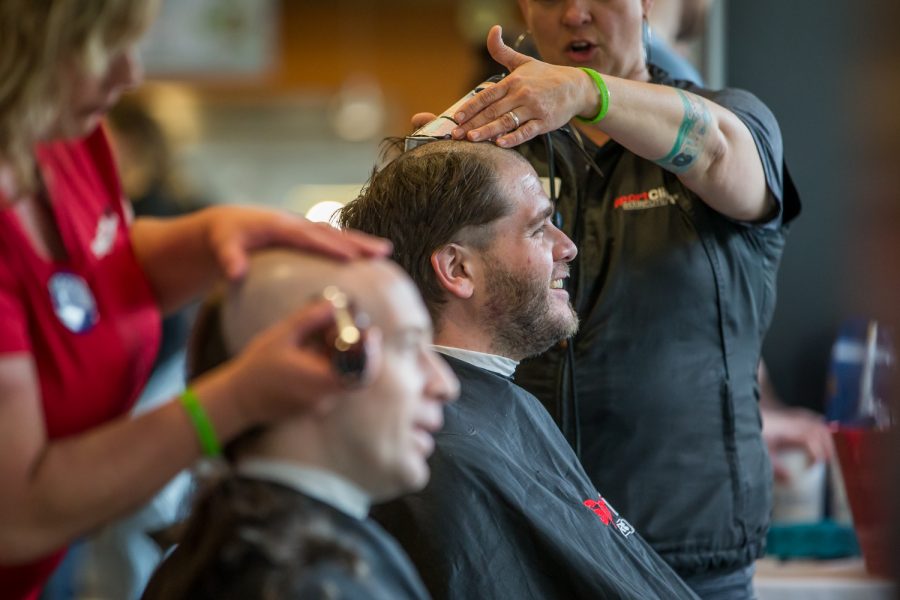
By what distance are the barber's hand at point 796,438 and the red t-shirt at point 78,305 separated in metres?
2.10

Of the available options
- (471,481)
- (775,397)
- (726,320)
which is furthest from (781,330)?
(471,481)

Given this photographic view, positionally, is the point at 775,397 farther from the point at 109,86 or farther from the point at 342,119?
the point at 342,119

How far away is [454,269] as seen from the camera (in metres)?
1.89

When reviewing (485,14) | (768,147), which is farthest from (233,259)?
(485,14)

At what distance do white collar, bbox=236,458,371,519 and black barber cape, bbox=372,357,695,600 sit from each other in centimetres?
48

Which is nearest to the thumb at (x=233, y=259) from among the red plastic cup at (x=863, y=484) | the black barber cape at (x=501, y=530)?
the black barber cape at (x=501, y=530)

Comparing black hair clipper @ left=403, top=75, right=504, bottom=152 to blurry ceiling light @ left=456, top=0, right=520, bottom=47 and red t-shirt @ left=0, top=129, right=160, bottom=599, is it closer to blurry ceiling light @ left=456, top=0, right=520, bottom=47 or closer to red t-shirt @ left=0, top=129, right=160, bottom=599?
red t-shirt @ left=0, top=129, right=160, bottom=599

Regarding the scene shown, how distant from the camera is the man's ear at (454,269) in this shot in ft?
6.13

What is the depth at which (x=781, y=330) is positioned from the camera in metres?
3.71

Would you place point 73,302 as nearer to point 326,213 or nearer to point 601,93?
point 601,93

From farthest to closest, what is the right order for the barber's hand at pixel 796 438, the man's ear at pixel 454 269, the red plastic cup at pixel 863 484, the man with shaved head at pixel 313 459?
the barber's hand at pixel 796 438, the red plastic cup at pixel 863 484, the man's ear at pixel 454 269, the man with shaved head at pixel 313 459

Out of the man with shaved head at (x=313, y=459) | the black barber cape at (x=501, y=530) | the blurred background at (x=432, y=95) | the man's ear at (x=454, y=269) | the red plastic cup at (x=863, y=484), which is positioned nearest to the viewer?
the man with shaved head at (x=313, y=459)

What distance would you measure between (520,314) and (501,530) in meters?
0.37

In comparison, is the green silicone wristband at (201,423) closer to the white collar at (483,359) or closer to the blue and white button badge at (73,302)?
the blue and white button badge at (73,302)
